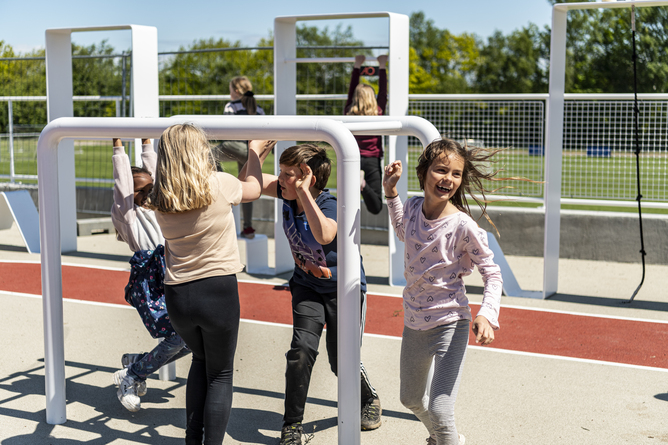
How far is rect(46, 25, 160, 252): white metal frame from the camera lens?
Answer: 7.31 m

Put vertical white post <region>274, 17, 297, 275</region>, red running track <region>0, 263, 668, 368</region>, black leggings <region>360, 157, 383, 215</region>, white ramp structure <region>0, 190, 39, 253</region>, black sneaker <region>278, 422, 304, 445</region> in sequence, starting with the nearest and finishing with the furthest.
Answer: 1. black sneaker <region>278, 422, 304, 445</region>
2. red running track <region>0, 263, 668, 368</region>
3. vertical white post <region>274, 17, 297, 275</region>
4. black leggings <region>360, 157, 383, 215</region>
5. white ramp structure <region>0, 190, 39, 253</region>

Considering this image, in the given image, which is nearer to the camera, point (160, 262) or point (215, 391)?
point (215, 391)

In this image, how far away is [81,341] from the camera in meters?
5.36

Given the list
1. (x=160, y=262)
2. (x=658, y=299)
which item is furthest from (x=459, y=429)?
(x=658, y=299)

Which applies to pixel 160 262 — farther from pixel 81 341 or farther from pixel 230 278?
pixel 81 341

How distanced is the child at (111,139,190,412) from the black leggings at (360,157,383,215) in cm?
402

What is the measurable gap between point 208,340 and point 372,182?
502cm

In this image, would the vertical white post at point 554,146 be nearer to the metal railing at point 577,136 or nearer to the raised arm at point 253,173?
the metal railing at point 577,136

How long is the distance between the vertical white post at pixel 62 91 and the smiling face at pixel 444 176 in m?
6.17

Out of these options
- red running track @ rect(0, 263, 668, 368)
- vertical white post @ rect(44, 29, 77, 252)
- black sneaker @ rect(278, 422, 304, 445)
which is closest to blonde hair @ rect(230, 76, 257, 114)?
vertical white post @ rect(44, 29, 77, 252)

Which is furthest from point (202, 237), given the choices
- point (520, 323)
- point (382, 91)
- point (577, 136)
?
point (577, 136)

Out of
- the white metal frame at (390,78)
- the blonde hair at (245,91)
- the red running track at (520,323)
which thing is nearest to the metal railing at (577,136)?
the blonde hair at (245,91)

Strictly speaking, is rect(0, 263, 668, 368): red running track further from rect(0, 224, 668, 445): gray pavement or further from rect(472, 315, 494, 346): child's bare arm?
rect(472, 315, 494, 346): child's bare arm

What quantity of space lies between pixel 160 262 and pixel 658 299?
494cm
